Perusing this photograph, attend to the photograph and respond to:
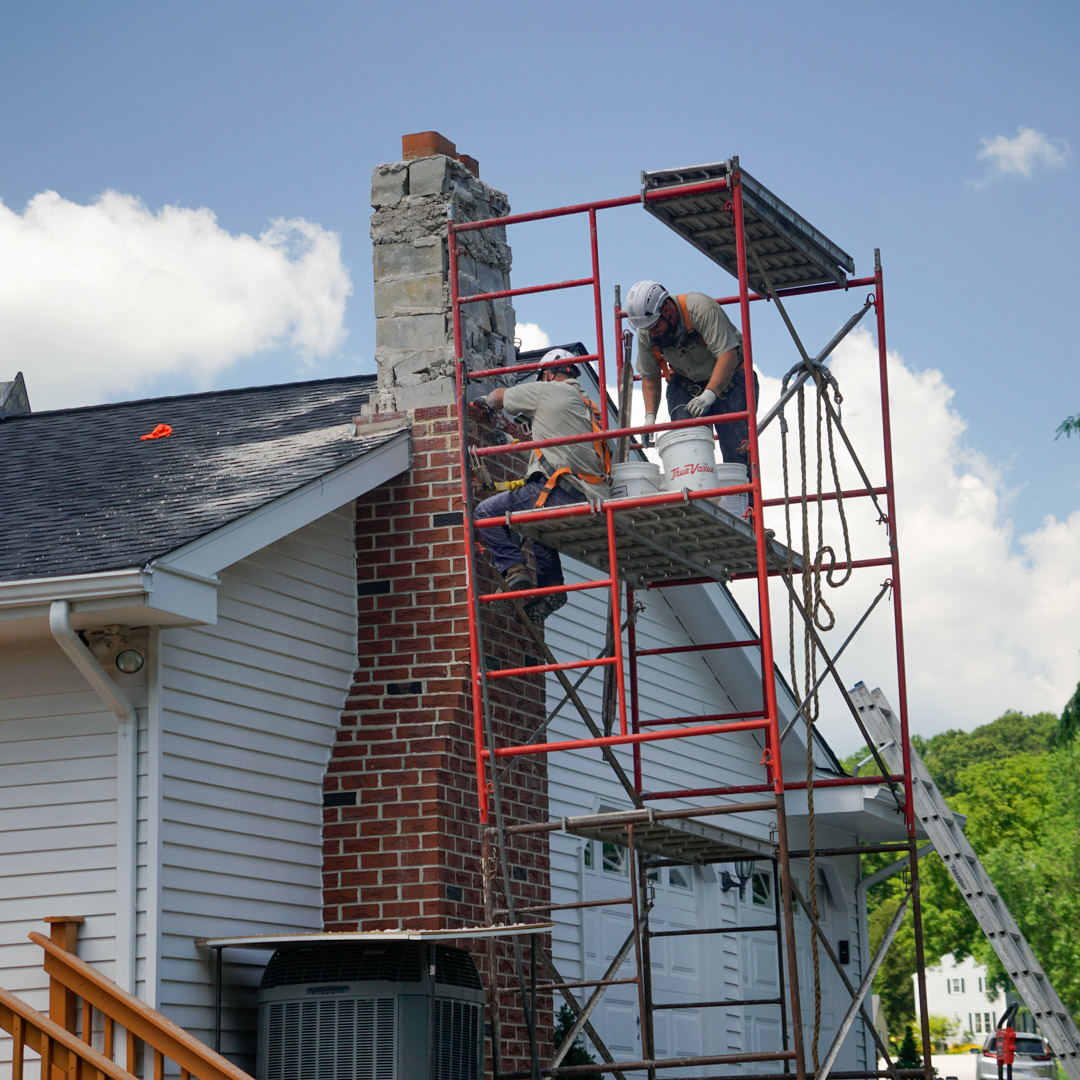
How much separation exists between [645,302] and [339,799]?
333 cm

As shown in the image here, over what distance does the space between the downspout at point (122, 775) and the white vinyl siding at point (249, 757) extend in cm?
15

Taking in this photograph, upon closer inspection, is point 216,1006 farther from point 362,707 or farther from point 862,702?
point 862,702

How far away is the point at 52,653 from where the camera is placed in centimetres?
777

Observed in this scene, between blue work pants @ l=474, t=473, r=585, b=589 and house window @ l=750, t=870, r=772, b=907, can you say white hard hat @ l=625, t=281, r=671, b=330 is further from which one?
house window @ l=750, t=870, r=772, b=907

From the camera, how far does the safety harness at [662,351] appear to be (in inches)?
342

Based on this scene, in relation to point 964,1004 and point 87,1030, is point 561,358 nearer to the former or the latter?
point 87,1030

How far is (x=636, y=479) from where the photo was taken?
27.0 ft

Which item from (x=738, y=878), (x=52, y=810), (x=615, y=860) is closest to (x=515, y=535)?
(x=52, y=810)

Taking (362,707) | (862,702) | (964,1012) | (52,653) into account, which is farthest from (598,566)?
(964,1012)

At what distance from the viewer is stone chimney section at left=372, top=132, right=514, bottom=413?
9844 millimetres

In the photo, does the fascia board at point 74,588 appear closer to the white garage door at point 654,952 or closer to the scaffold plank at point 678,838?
the scaffold plank at point 678,838

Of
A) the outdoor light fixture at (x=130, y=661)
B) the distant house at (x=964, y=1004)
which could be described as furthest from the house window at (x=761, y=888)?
the distant house at (x=964, y=1004)

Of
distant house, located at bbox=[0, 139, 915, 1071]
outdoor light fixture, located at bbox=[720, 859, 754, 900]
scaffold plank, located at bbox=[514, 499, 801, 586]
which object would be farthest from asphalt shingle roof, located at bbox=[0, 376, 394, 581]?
outdoor light fixture, located at bbox=[720, 859, 754, 900]

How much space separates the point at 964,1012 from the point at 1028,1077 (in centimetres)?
5071
